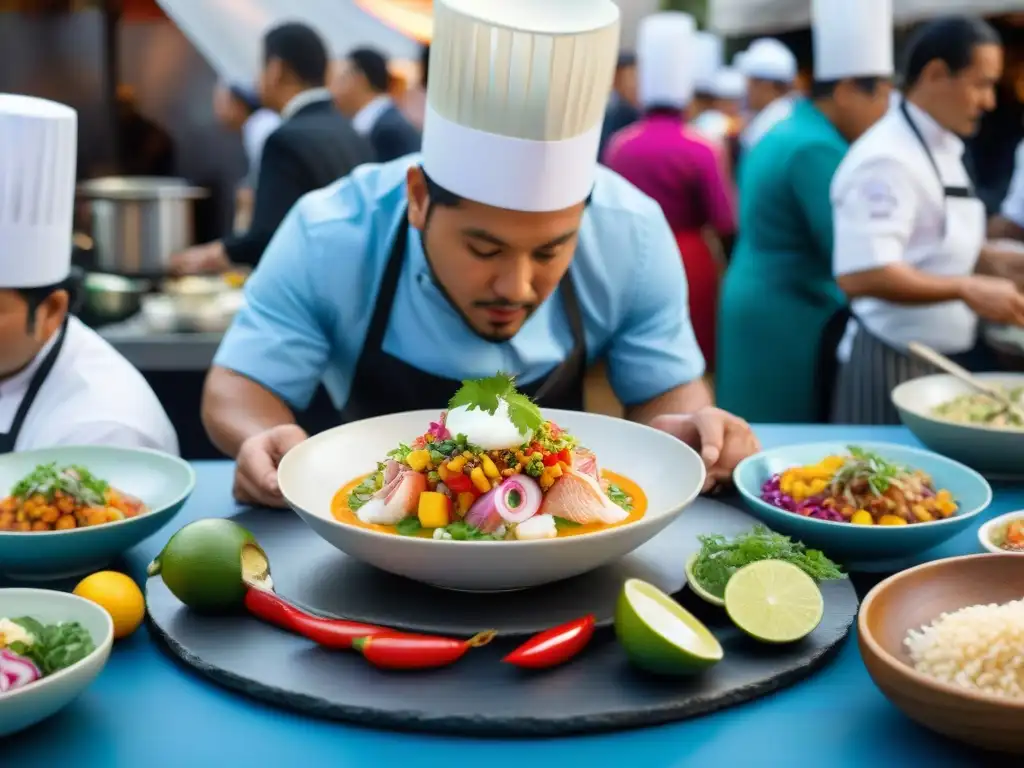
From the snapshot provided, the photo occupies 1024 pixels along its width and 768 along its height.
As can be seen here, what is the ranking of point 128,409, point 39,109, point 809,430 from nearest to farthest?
point 39,109 < point 128,409 < point 809,430

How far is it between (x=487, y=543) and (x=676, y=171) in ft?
15.2

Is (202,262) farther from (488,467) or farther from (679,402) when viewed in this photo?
(488,467)

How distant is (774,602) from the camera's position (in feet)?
4.14

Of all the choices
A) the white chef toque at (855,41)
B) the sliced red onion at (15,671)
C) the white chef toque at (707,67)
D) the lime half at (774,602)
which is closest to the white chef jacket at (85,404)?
the sliced red onion at (15,671)

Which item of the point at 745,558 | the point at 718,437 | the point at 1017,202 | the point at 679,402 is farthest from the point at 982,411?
the point at 1017,202

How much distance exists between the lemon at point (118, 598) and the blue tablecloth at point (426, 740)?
95 mm

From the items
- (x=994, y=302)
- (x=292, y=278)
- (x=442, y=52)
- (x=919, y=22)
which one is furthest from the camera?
(x=919, y=22)

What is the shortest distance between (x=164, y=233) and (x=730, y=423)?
3969 millimetres

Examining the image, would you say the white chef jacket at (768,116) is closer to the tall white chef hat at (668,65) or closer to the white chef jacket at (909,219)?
the tall white chef hat at (668,65)

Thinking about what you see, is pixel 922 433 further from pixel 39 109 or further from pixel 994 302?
pixel 39 109

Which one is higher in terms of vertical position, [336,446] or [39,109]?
[39,109]

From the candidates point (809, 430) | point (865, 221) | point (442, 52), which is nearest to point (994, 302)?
point (865, 221)

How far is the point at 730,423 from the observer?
6.02 feet

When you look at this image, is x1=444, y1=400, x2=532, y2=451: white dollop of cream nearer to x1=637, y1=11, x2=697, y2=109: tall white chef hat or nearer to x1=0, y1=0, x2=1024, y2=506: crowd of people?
x1=0, y1=0, x2=1024, y2=506: crowd of people
